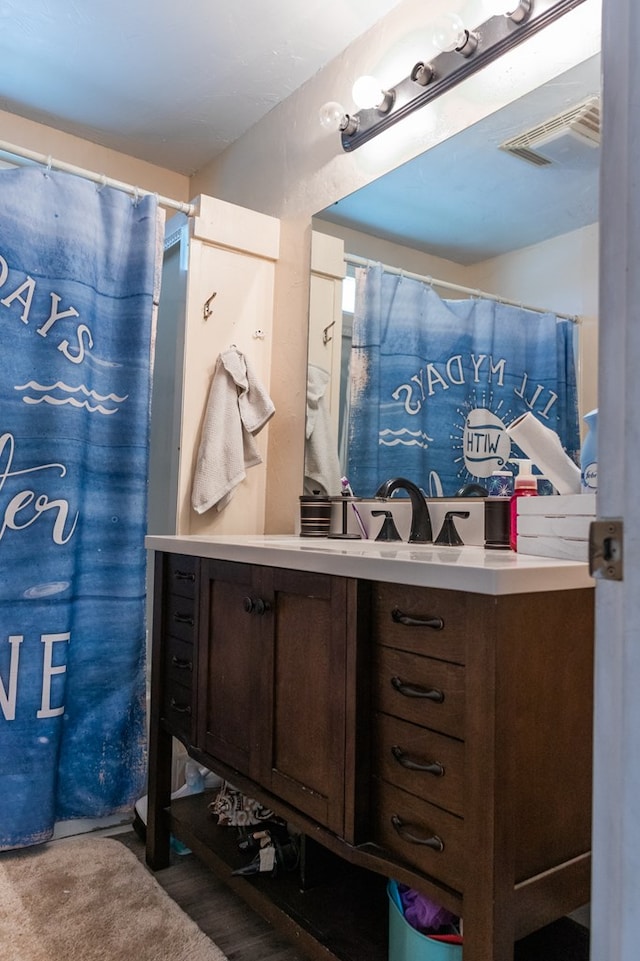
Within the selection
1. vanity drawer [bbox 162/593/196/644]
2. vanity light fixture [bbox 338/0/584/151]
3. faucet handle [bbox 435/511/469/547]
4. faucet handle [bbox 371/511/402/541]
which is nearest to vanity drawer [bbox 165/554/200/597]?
vanity drawer [bbox 162/593/196/644]

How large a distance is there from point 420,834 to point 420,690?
212mm

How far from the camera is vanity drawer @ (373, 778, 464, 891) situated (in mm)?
Answer: 929

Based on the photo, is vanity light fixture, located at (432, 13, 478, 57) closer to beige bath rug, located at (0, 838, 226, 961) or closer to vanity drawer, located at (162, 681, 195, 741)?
vanity drawer, located at (162, 681, 195, 741)

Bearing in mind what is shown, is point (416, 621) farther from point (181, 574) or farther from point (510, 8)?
point (510, 8)

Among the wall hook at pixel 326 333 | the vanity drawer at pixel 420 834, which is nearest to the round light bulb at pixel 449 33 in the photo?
the wall hook at pixel 326 333

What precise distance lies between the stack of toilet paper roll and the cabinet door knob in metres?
0.58

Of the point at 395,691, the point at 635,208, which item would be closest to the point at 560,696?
the point at 395,691

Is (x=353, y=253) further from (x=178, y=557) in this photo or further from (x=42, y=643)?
(x=42, y=643)

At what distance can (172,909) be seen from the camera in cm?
152

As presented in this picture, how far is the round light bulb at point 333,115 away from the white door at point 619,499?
1.49 meters

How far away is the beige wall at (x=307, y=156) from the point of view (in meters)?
1.62

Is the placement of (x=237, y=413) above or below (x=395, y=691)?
above

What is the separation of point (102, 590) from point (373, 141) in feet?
4.99

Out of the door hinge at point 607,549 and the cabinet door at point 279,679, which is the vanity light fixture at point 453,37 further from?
the door hinge at point 607,549
